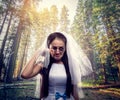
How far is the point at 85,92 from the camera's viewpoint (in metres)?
7.12

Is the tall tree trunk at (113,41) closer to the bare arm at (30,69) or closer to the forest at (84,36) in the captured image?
the forest at (84,36)

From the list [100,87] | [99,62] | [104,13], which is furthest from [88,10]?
[100,87]

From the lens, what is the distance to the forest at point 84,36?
7310 mm

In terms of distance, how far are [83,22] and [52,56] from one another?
8.11 m

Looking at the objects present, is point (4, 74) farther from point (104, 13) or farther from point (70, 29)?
point (104, 13)

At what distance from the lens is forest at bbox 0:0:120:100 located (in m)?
7.31

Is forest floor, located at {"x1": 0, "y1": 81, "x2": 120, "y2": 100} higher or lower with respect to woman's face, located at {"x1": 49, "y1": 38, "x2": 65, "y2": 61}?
lower

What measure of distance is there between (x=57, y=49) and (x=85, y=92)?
5540mm

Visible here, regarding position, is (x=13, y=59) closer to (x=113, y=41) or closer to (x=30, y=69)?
(x=113, y=41)

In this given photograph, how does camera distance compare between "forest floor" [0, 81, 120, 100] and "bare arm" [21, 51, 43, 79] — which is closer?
"bare arm" [21, 51, 43, 79]

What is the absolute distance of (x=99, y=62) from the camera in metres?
7.98

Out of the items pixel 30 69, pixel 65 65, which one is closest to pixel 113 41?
pixel 65 65

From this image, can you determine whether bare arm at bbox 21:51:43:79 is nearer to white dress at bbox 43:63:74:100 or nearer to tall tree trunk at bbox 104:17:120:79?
white dress at bbox 43:63:74:100

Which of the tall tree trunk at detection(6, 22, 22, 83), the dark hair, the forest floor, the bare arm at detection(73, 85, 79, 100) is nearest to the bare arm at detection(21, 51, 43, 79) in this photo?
the dark hair
